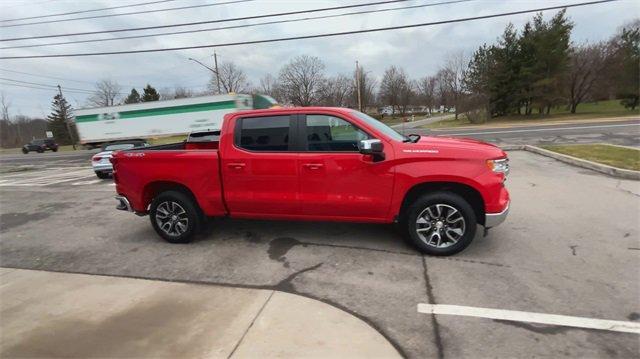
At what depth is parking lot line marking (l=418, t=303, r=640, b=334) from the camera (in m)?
3.15

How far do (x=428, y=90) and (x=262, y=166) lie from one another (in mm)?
96039

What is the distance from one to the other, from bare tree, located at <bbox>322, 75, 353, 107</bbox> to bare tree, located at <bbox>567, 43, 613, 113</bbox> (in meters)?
36.3

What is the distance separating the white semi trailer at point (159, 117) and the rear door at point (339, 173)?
1778 centimetres

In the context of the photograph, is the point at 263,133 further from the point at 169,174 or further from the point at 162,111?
the point at 162,111

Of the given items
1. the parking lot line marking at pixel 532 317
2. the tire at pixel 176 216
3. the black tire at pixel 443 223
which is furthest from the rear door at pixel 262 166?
the parking lot line marking at pixel 532 317

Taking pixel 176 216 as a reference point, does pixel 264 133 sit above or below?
above

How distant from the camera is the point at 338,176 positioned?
4.70 m

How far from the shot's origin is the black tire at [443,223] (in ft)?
14.9

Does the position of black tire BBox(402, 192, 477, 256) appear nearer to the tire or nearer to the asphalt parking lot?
the asphalt parking lot

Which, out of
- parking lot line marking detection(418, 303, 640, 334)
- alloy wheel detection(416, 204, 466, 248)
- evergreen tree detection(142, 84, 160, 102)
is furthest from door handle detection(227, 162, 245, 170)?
evergreen tree detection(142, 84, 160, 102)

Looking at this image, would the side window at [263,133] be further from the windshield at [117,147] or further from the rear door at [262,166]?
the windshield at [117,147]

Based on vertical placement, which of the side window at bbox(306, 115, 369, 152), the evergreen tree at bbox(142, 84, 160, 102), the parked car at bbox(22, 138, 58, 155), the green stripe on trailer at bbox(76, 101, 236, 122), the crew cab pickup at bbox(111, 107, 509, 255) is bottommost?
the parked car at bbox(22, 138, 58, 155)

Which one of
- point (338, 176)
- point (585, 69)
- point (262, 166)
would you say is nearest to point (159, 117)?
point (262, 166)

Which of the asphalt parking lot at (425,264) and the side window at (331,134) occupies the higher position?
the side window at (331,134)
